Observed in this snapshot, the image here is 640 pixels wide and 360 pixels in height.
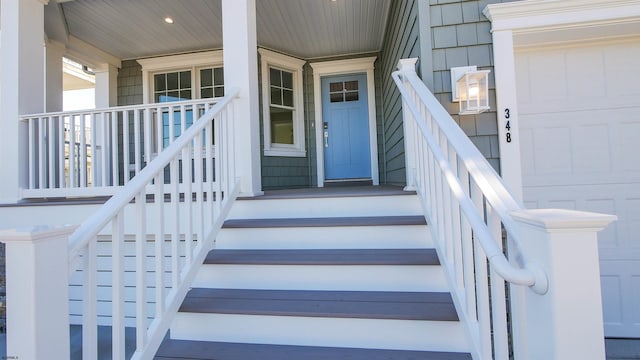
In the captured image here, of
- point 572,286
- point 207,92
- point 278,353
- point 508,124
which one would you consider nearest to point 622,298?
point 508,124

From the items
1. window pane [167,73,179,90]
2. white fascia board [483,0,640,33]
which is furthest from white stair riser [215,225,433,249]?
window pane [167,73,179,90]

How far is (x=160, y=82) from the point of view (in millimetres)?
5820

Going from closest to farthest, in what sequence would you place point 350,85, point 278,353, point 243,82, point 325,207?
point 278,353 < point 325,207 < point 243,82 < point 350,85

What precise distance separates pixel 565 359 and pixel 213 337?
1.49 meters

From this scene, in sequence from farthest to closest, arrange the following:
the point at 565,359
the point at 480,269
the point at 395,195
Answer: the point at 395,195 → the point at 480,269 → the point at 565,359

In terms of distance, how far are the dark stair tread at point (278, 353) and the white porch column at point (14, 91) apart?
109 inches

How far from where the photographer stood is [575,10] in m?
Result: 2.43

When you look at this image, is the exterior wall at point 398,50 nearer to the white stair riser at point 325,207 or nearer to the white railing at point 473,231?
the white railing at point 473,231

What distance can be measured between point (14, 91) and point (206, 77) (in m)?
2.68

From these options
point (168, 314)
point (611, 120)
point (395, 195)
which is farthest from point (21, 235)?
point (611, 120)

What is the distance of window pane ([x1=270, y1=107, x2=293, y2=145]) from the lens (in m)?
5.68

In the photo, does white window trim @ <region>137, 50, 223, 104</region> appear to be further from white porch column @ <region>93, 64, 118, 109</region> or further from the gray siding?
the gray siding

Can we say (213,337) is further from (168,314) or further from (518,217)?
(518,217)

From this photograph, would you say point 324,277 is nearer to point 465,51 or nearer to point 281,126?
point 465,51
